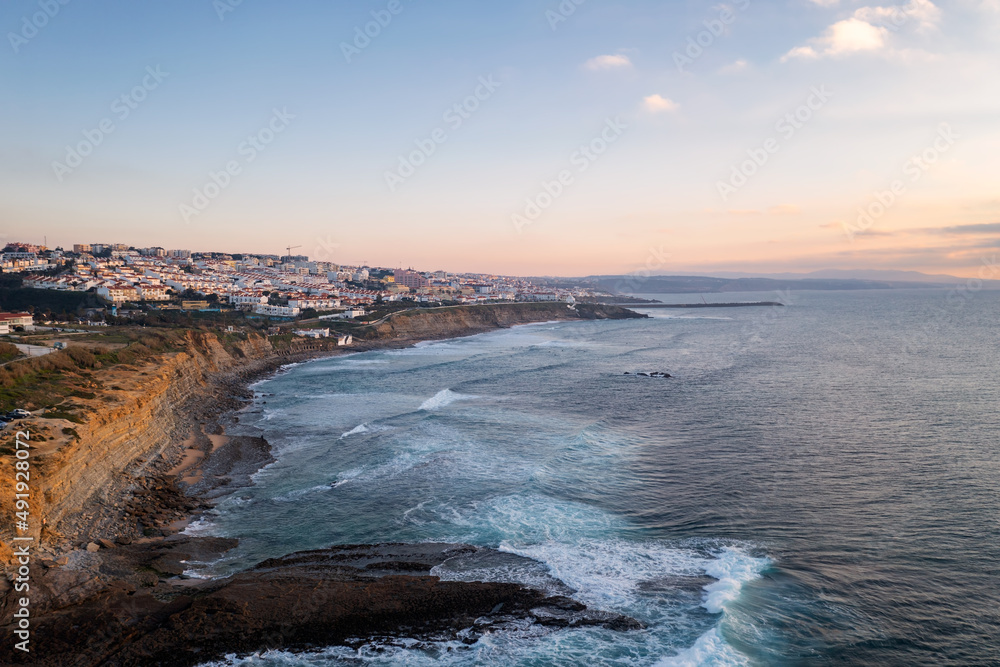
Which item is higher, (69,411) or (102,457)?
(69,411)

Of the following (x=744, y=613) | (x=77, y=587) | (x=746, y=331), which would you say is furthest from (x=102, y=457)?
(x=746, y=331)

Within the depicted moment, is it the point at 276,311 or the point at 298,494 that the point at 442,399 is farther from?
the point at 276,311

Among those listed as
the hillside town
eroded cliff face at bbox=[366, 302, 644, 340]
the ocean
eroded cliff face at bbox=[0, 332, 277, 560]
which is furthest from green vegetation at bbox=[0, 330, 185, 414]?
eroded cliff face at bbox=[366, 302, 644, 340]

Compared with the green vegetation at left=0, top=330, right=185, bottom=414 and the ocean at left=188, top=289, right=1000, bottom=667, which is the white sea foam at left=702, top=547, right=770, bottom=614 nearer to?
the ocean at left=188, top=289, right=1000, bottom=667

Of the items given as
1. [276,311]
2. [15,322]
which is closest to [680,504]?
[15,322]

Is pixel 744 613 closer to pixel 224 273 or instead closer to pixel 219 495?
pixel 219 495

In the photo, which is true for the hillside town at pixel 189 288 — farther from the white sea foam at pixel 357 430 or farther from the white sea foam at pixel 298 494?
the white sea foam at pixel 298 494

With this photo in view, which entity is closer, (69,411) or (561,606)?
(561,606)

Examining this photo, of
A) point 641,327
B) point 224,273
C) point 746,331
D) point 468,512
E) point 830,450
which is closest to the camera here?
point 468,512
